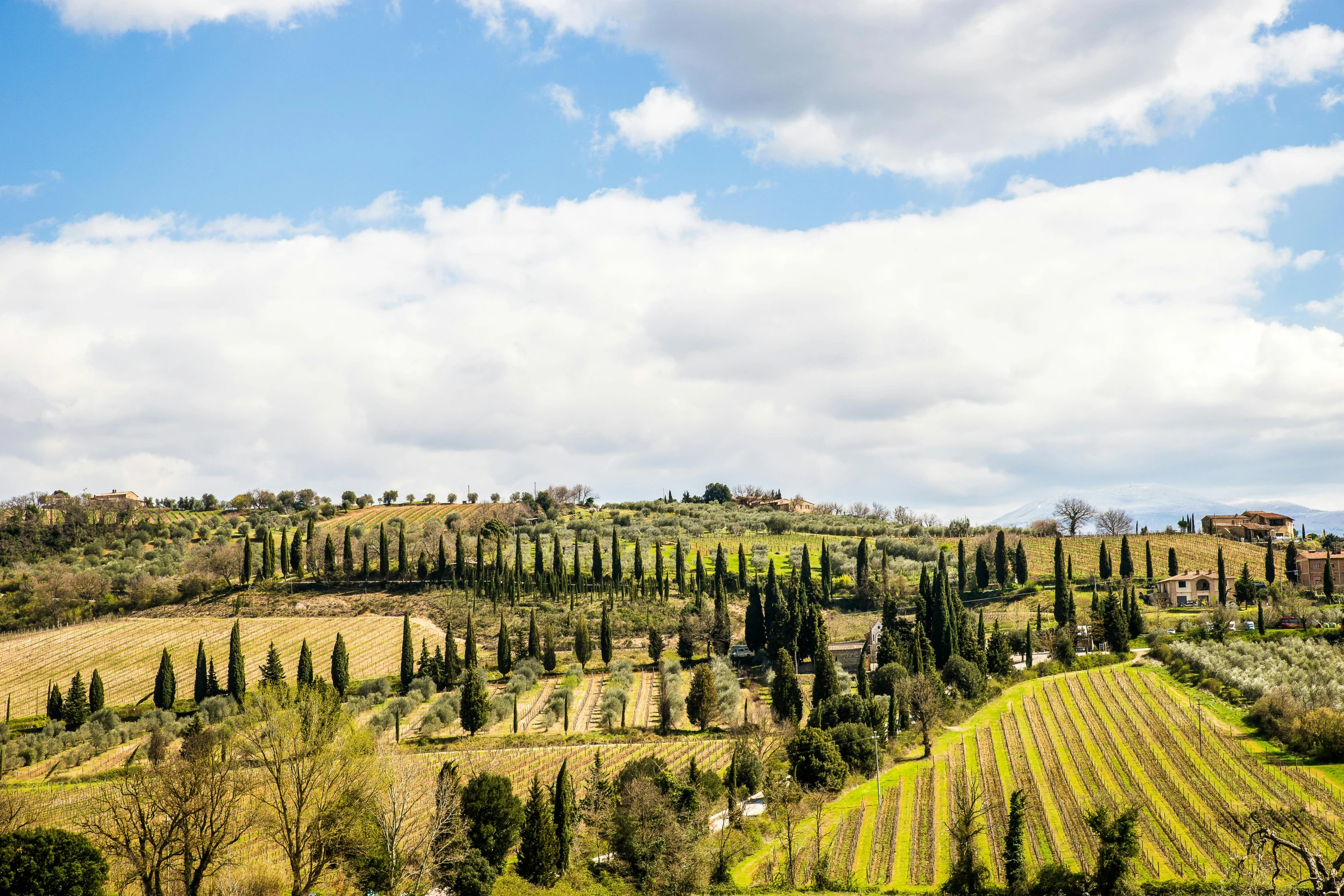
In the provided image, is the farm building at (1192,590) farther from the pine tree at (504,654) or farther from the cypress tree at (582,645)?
the pine tree at (504,654)

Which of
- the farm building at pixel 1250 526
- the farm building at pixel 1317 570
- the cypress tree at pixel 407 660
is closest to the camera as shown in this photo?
the cypress tree at pixel 407 660

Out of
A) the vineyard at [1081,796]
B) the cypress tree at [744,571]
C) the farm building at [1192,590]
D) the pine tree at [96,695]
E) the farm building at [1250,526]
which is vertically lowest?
the vineyard at [1081,796]

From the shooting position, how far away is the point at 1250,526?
152 metres

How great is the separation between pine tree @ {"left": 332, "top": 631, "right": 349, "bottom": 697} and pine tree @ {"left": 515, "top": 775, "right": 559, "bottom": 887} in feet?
144

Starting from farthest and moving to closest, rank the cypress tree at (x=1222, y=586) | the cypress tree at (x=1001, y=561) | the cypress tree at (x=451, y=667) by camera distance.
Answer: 1. the cypress tree at (x=1001, y=561)
2. the cypress tree at (x=1222, y=586)
3. the cypress tree at (x=451, y=667)

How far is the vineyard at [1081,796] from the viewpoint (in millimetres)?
48500

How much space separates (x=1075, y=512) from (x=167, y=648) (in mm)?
136635

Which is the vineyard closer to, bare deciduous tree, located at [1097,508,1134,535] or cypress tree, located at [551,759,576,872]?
cypress tree, located at [551,759,576,872]

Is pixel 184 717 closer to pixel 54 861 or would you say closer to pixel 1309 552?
pixel 54 861

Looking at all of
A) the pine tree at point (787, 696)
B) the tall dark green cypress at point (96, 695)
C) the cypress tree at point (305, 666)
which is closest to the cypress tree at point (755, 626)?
the pine tree at point (787, 696)

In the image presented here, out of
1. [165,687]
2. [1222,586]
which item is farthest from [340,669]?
[1222,586]

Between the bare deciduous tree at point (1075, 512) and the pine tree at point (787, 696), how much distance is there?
9896cm

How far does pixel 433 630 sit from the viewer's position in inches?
4331

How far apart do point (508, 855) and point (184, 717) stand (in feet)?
155
